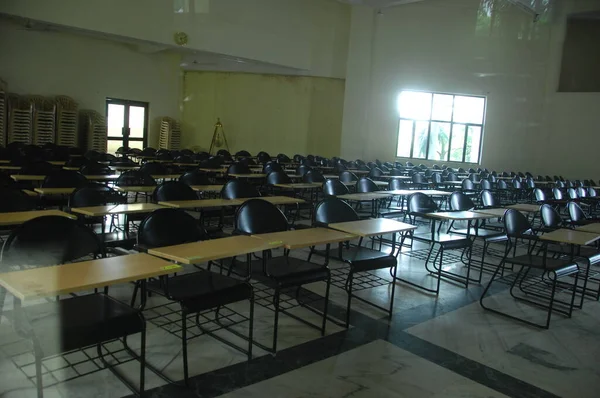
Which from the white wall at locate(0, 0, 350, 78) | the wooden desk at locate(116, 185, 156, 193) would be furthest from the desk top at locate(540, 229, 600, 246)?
the white wall at locate(0, 0, 350, 78)

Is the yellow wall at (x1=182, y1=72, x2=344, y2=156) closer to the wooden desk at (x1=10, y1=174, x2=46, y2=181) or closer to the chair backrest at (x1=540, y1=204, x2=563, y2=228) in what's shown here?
the wooden desk at (x1=10, y1=174, x2=46, y2=181)

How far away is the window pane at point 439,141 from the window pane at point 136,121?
9420mm

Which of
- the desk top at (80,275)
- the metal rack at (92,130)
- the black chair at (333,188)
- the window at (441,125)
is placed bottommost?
the desk top at (80,275)

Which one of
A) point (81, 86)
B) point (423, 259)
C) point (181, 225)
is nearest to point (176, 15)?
point (81, 86)

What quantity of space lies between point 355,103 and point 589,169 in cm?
741

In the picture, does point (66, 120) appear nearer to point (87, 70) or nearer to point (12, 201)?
point (87, 70)

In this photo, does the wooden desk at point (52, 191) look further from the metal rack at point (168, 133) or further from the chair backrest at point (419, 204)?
the metal rack at point (168, 133)

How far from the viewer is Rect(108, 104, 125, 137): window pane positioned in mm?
14172

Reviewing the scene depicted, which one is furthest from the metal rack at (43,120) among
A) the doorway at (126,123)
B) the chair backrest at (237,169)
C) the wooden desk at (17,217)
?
the wooden desk at (17,217)

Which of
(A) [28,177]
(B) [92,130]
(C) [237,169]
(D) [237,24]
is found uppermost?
(D) [237,24]

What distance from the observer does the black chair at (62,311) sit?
2299mm

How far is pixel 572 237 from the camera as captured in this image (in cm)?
452

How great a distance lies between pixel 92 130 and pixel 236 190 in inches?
355

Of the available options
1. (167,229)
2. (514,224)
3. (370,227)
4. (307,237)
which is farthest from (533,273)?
(167,229)
